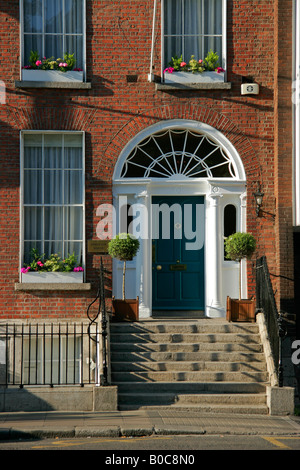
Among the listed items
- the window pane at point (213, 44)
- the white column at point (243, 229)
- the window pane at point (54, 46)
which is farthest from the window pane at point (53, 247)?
the window pane at point (213, 44)

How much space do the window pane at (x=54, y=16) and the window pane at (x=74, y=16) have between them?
4.7 inches

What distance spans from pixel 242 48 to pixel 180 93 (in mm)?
1533

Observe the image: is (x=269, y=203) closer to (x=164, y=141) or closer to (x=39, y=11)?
(x=164, y=141)

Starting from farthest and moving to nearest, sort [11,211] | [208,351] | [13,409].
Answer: [11,211], [208,351], [13,409]

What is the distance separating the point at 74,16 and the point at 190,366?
730 cm

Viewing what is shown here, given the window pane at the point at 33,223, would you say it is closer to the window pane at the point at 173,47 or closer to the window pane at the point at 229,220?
the window pane at the point at 229,220

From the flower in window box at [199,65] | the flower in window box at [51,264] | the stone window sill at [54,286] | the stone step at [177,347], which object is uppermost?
the flower in window box at [199,65]

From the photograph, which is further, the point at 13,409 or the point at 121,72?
the point at 121,72

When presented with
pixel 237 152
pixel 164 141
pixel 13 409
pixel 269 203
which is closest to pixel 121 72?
pixel 164 141

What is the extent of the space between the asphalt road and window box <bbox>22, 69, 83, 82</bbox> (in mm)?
7370

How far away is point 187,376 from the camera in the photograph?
12.3 metres

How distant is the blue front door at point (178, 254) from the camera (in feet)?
48.2

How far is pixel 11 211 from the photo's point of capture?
14.2 m

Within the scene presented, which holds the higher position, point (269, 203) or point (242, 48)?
point (242, 48)
